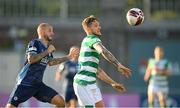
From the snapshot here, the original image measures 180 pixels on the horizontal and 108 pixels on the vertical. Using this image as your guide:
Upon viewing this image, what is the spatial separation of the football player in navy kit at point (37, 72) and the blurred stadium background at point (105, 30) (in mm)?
22244

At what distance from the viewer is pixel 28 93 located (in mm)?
12125

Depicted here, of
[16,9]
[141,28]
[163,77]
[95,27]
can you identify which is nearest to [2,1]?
[16,9]

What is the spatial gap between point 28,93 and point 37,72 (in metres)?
0.43

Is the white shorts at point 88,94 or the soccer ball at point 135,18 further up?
the soccer ball at point 135,18

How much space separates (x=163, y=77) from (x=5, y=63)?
18230mm

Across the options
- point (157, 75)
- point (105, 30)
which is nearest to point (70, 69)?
point (157, 75)

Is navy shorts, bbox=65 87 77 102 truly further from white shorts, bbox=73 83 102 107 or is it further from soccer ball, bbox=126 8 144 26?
white shorts, bbox=73 83 102 107

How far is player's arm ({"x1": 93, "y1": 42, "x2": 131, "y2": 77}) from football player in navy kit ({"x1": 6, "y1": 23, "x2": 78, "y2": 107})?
106 cm

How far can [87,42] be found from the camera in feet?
37.0

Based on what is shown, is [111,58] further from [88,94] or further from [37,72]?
[37,72]

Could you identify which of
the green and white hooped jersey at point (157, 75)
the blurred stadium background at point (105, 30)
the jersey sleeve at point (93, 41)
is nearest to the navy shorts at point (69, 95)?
the green and white hooped jersey at point (157, 75)

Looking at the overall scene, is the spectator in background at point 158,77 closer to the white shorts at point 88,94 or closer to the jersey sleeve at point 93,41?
the white shorts at point 88,94

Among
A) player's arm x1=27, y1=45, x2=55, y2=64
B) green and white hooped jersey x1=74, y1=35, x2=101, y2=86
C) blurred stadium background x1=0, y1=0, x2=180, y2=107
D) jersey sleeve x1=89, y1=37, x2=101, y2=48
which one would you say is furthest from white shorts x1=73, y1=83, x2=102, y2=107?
blurred stadium background x1=0, y1=0, x2=180, y2=107

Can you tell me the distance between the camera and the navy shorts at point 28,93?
39.5ft
